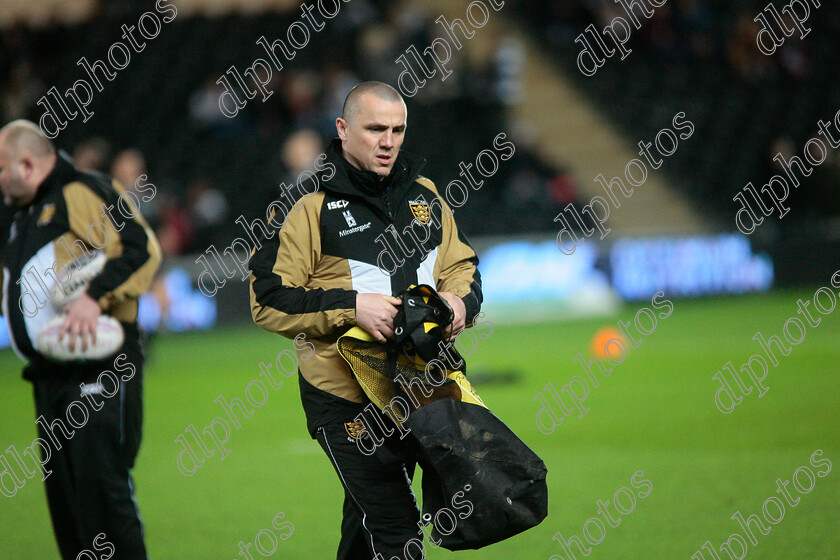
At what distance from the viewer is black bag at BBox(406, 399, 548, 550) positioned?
12.1 feet

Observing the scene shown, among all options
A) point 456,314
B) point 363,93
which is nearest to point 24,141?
point 363,93

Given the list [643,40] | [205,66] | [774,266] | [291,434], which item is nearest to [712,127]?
Result: [643,40]

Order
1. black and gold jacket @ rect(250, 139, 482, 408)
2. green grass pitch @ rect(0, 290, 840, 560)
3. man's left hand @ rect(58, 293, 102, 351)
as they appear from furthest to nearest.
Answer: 1. green grass pitch @ rect(0, 290, 840, 560)
2. man's left hand @ rect(58, 293, 102, 351)
3. black and gold jacket @ rect(250, 139, 482, 408)

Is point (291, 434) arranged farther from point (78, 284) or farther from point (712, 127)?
point (712, 127)

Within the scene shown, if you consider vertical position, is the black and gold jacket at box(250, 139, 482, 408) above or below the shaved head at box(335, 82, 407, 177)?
below

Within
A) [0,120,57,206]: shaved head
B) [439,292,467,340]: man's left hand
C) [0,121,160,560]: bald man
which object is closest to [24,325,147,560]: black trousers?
[0,121,160,560]: bald man

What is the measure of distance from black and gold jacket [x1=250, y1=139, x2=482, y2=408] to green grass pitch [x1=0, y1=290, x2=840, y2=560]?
7.02ft

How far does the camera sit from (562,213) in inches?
679

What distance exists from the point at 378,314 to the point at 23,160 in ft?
7.37

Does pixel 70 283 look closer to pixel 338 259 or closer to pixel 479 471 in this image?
pixel 338 259

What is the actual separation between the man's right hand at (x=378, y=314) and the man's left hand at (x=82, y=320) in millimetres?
1615

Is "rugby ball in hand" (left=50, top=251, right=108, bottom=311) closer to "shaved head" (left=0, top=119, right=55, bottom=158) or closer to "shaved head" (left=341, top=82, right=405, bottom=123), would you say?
"shaved head" (left=0, top=119, right=55, bottom=158)

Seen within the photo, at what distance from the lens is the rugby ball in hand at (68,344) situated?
467 cm

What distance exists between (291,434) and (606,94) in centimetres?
1435
